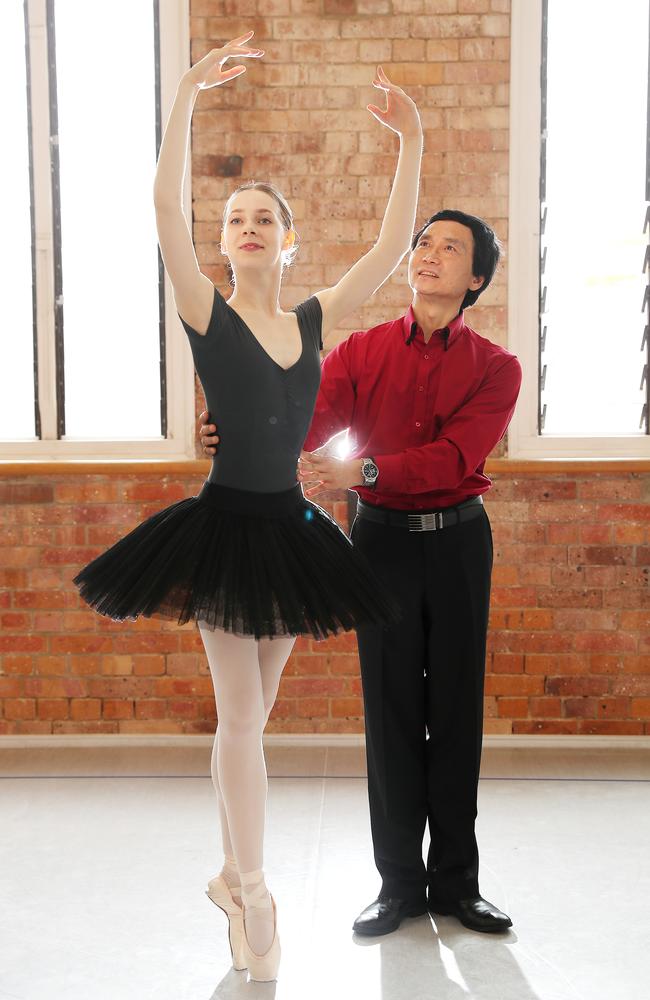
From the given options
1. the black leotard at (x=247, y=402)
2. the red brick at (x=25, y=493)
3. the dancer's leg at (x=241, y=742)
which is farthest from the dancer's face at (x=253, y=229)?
the red brick at (x=25, y=493)

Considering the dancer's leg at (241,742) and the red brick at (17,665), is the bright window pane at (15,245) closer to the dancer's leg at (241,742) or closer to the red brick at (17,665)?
the red brick at (17,665)

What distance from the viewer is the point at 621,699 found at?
387 cm

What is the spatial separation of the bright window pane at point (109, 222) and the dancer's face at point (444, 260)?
175 centimetres

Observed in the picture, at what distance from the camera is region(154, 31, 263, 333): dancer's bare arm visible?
1.96 metres

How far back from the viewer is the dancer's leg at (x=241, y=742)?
2.10 meters

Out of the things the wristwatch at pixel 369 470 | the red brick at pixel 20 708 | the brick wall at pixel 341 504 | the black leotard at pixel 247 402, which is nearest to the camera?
the black leotard at pixel 247 402

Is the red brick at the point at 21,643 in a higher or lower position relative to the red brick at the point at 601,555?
lower

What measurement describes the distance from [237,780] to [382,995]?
1.95ft

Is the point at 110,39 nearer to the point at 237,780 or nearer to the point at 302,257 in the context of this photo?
the point at 302,257

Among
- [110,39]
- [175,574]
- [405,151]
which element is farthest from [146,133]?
[175,574]

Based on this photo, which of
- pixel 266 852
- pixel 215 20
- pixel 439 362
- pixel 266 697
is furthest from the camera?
pixel 215 20

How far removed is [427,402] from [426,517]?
29 cm

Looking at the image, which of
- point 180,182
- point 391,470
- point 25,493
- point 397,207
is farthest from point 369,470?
point 25,493

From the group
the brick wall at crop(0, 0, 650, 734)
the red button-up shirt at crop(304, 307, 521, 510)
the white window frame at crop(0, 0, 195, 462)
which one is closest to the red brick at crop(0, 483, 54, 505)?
the brick wall at crop(0, 0, 650, 734)
